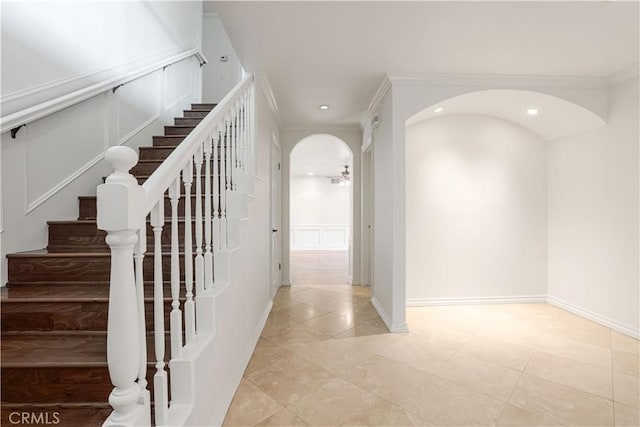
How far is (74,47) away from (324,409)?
272 centimetres

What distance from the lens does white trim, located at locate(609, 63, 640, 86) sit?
8.57 ft

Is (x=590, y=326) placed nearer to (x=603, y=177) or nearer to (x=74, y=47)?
(x=603, y=177)

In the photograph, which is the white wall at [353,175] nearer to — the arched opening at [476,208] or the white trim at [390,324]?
the arched opening at [476,208]

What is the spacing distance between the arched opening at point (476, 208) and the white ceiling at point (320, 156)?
4.77 feet

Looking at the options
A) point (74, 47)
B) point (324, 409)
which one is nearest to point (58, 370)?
point (324, 409)

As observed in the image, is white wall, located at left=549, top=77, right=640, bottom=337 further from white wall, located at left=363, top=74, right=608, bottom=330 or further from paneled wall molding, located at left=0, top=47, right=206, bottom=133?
paneled wall molding, located at left=0, top=47, right=206, bottom=133


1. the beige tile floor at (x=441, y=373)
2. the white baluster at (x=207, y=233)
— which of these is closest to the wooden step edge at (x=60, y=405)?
the white baluster at (x=207, y=233)

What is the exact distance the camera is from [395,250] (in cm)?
278

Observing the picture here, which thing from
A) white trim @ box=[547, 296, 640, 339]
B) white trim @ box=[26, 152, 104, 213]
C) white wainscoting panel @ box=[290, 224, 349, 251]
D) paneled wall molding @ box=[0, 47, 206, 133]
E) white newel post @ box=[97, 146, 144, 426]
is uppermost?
paneled wall molding @ box=[0, 47, 206, 133]

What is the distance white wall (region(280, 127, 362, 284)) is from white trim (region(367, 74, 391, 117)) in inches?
33.9

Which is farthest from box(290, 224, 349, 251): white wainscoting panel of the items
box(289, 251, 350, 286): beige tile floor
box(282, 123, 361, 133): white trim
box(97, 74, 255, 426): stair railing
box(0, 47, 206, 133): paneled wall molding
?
box(97, 74, 255, 426): stair railing

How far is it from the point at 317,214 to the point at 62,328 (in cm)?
841

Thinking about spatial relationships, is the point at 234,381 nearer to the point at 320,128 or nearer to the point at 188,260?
the point at 188,260

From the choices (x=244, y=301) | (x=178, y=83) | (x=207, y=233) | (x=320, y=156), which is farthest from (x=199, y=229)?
(x=320, y=156)
